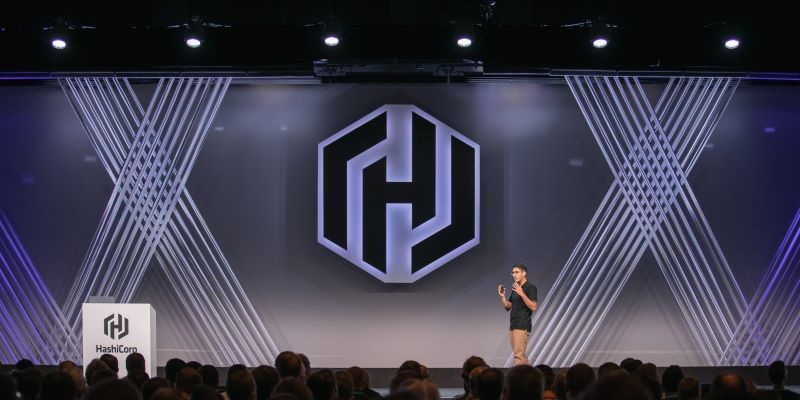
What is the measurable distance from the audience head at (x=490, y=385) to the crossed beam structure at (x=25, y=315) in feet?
24.4

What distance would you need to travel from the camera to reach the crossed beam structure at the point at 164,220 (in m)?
9.62

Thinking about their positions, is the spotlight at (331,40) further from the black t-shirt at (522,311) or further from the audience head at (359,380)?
the audience head at (359,380)

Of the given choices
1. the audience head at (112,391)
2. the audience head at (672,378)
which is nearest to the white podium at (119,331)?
the audience head at (672,378)

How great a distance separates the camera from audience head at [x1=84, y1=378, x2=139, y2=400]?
81.0 inches

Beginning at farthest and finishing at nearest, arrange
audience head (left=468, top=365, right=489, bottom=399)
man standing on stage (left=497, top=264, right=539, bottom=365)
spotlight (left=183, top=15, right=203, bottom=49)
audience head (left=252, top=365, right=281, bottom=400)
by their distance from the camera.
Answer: man standing on stage (left=497, top=264, right=539, bottom=365)
spotlight (left=183, top=15, right=203, bottom=49)
audience head (left=252, top=365, right=281, bottom=400)
audience head (left=468, top=365, right=489, bottom=399)

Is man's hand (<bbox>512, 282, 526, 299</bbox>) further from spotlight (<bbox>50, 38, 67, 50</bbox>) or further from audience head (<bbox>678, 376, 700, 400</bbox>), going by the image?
spotlight (<bbox>50, 38, 67, 50</bbox>)

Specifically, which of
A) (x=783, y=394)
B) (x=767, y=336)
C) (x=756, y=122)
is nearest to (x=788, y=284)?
(x=767, y=336)

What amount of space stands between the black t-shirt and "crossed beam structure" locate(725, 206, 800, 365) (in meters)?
2.59

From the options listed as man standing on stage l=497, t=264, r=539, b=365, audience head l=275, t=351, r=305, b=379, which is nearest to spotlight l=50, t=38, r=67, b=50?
man standing on stage l=497, t=264, r=539, b=365

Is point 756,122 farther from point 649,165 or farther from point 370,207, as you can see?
point 370,207

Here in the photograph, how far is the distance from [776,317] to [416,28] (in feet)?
17.3

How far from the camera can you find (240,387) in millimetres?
3572

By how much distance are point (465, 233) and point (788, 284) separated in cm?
376

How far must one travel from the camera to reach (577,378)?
3.68 m
